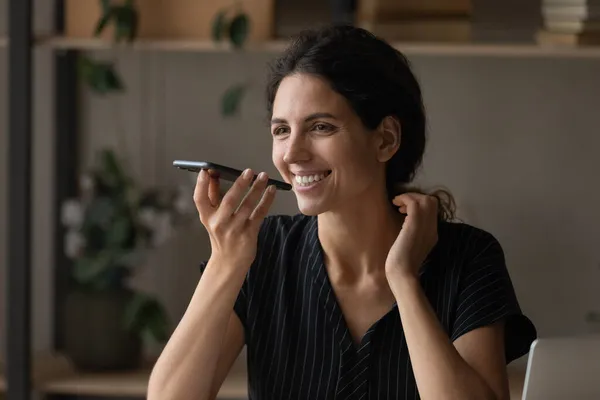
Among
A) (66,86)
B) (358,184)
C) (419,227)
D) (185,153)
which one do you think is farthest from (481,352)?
(66,86)

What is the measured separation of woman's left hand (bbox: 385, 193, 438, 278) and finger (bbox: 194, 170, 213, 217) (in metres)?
0.31

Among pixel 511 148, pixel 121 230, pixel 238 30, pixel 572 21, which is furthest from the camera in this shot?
pixel 511 148

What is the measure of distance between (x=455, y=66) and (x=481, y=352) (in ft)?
4.79

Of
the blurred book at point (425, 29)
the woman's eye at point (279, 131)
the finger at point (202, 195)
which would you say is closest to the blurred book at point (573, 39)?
the blurred book at point (425, 29)

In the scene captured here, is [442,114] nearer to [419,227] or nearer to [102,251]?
[102,251]

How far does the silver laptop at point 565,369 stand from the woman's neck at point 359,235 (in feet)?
1.81

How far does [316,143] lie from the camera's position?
173 cm

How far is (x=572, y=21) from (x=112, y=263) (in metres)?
1.34

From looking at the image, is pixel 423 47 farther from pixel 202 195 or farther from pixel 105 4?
pixel 202 195

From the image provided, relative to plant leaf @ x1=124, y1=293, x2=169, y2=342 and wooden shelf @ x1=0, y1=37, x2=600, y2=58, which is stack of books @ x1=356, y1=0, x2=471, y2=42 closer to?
wooden shelf @ x1=0, y1=37, x2=600, y2=58

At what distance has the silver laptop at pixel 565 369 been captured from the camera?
1301mm

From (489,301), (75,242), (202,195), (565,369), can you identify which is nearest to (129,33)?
(75,242)

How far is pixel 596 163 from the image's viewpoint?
2.95m

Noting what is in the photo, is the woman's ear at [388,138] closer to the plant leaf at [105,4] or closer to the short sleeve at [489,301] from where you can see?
the short sleeve at [489,301]
